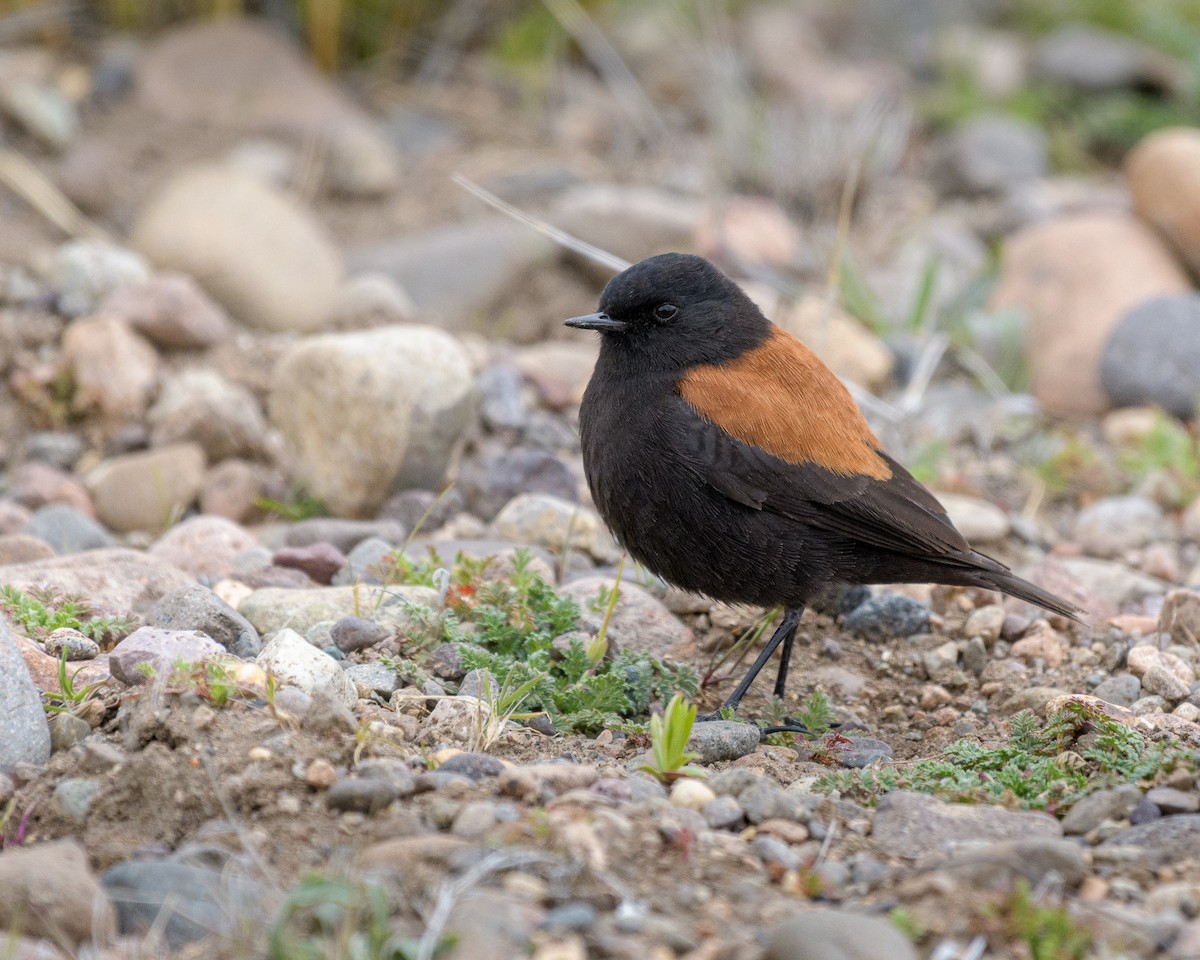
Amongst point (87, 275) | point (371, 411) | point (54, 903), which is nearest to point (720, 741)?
point (54, 903)

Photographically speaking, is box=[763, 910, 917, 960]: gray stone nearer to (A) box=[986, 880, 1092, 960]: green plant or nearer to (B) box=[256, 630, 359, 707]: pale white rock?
(A) box=[986, 880, 1092, 960]: green plant

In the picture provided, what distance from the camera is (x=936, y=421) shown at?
7629 millimetres

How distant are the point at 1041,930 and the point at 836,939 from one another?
1.64ft

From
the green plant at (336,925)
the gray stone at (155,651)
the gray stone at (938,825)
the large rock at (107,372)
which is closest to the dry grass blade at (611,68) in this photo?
the large rock at (107,372)

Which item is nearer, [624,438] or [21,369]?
[624,438]

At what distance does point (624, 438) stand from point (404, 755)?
59.6 inches

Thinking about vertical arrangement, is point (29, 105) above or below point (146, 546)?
above

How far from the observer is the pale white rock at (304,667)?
405cm

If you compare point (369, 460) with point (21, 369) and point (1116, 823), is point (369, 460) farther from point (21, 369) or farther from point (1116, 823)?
point (1116, 823)

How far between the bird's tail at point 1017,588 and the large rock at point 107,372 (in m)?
4.34

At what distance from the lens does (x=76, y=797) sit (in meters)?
3.42

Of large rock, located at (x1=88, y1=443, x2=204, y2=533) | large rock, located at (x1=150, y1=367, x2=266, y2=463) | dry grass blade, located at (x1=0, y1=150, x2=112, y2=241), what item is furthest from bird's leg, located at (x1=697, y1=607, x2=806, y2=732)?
dry grass blade, located at (x1=0, y1=150, x2=112, y2=241)

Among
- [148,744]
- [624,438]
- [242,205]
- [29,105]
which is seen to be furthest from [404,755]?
[29,105]

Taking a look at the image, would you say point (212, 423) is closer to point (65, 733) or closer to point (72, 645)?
point (72, 645)
